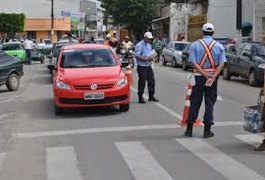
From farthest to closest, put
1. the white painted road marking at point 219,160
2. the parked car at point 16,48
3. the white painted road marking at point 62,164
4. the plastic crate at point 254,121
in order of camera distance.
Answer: the parked car at point 16,48
the plastic crate at point 254,121
the white painted road marking at point 62,164
the white painted road marking at point 219,160

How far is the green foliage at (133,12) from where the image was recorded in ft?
221

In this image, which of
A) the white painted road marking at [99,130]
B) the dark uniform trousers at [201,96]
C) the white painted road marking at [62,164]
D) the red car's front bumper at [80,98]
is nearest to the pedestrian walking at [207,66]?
the dark uniform trousers at [201,96]

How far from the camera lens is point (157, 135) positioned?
10.8 m

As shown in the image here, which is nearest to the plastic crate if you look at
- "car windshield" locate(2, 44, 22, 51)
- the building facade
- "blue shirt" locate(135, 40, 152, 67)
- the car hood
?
the car hood

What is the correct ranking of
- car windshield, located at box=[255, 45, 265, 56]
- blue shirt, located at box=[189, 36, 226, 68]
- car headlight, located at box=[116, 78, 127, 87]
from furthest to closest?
1. car windshield, located at box=[255, 45, 265, 56]
2. car headlight, located at box=[116, 78, 127, 87]
3. blue shirt, located at box=[189, 36, 226, 68]

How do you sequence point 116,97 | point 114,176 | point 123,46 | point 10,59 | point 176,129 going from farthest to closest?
1. point 123,46
2. point 10,59
3. point 116,97
4. point 176,129
5. point 114,176

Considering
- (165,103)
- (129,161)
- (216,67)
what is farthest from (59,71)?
(129,161)

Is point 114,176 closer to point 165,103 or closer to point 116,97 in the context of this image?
point 116,97

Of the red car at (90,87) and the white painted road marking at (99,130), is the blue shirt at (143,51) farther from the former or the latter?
the white painted road marking at (99,130)

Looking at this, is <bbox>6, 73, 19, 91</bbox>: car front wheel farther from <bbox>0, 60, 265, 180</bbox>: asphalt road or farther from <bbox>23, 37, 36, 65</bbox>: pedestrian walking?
<bbox>23, 37, 36, 65</bbox>: pedestrian walking

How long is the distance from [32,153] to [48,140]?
1164mm

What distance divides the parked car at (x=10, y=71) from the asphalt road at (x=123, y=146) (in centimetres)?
521

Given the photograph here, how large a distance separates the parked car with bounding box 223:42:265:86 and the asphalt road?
6382 mm

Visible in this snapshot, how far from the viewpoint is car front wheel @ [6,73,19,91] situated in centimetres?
2136
